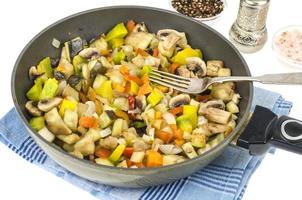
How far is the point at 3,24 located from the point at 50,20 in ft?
0.55

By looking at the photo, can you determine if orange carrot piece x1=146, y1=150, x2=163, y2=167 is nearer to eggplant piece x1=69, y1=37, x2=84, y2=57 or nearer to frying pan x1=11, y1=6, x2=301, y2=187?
frying pan x1=11, y1=6, x2=301, y2=187

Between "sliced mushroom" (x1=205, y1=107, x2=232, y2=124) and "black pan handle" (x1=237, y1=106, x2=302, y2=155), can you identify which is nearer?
"black pan handle" (x1=237, y1=106, x2=302, y2=155)

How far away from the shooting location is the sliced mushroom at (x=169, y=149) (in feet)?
4.83

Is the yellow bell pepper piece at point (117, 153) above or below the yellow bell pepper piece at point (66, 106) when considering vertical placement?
below

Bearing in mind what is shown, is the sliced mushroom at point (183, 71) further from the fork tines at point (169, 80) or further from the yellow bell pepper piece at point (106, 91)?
the yellow bell pepper piece at point (106, 91)

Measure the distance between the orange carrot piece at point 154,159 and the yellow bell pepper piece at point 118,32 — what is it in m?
0.47

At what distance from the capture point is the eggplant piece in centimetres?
174

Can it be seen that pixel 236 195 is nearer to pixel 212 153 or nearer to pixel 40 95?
pixel 212 153

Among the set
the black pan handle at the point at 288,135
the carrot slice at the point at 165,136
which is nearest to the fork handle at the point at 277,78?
the black pan handle at the point at 288,135

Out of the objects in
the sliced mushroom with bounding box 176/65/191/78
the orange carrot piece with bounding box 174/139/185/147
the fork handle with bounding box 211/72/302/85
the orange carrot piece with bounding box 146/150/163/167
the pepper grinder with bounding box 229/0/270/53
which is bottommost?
the pepper grinder with bounding box 229/0/270/53

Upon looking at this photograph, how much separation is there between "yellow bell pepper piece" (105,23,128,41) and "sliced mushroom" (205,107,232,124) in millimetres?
395

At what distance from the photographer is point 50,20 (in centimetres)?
213

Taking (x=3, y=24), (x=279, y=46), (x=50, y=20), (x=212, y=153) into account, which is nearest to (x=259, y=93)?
(x=279, y=46)

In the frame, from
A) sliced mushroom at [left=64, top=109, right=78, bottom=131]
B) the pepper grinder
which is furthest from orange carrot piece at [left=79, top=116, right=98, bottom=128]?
the pepper grinder
